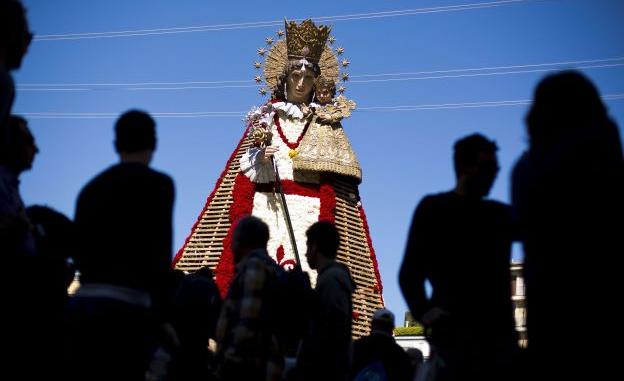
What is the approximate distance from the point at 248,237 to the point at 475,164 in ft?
5.06

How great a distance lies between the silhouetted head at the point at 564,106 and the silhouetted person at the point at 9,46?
2.48 metres

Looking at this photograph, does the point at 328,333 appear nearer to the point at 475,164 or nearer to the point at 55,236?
the point at 475,164

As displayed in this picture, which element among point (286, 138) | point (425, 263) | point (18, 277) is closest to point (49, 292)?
point (18, 277)

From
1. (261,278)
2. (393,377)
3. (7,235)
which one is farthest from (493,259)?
(393,377)

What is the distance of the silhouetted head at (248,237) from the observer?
5.46m

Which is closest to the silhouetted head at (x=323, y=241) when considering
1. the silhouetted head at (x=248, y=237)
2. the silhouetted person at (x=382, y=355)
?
the silhouetted head at (x=248, y=237)

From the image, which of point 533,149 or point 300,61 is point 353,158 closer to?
point 300,61

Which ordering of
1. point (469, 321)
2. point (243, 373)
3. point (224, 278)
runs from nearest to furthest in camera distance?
point (469, 321) → point (243, 373) → point (224, 278)

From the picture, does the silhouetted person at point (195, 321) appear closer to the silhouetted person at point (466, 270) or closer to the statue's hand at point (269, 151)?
the silhouetted person at point (466, 270)

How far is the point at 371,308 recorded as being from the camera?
1431 cm

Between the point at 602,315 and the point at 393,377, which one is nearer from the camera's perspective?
the point at 602,315

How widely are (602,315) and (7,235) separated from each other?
9.23ft

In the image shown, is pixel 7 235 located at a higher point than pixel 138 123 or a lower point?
lower

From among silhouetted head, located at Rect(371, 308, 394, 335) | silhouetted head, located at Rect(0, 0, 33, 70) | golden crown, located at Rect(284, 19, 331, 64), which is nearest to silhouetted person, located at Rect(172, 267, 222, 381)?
silhouetted head, located at Rect(371, 308, 394, 335)
